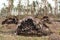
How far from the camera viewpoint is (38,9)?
126 feet

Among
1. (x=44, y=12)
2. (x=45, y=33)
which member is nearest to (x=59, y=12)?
(x=44, y=12)

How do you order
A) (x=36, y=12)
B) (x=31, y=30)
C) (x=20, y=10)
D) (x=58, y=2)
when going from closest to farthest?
(x=31, y=30) < (x=58, y=2) < (x=36, y=12) < (x=20, y=10)

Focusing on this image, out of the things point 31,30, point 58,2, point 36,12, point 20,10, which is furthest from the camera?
point 20,10

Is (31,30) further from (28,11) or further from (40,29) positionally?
(28,11)

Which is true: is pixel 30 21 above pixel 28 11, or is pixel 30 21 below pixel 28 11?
above

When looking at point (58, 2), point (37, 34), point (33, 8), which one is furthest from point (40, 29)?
point (33, 8)

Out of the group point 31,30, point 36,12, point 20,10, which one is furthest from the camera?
point 20,10

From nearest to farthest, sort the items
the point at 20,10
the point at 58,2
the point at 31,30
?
the point at 31,30 → the point at 58,2 → the point at 20,10

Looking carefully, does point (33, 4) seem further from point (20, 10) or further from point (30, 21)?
point (30, 21)

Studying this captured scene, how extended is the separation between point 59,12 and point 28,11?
5.88 m

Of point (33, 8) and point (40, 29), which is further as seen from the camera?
point (33, 8)

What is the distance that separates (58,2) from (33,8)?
5395 mm

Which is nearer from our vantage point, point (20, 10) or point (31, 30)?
point (31, 30)

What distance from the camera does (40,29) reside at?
34.2 feet
